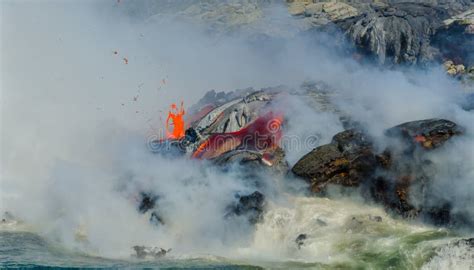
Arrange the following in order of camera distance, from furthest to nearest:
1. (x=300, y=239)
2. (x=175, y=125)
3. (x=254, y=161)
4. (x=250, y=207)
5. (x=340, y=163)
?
(x=175, y=125)
(x=254, y=161)
(x=340, y=163)
(x=250, y=207)
(x=300, y=239)

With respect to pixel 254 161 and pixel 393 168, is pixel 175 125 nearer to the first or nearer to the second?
pixel 254 161

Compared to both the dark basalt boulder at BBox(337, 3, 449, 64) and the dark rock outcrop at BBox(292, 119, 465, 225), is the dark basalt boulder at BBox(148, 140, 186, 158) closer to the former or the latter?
the dark rock outcrop at BBox(292, 119, 465, 225)

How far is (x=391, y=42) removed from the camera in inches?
1662

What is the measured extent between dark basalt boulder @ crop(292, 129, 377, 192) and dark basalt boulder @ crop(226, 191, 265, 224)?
2345 millimetres

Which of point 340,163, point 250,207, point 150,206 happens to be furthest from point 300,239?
point 150,206

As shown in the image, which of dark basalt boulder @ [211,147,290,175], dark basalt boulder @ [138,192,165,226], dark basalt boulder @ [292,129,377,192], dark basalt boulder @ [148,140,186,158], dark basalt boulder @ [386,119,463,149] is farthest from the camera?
dark basalt boulder @ [148,140,186,158]

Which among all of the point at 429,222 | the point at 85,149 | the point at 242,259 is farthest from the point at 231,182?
the point at 85,149

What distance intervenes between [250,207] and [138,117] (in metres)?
19.9

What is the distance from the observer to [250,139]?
24.6 m

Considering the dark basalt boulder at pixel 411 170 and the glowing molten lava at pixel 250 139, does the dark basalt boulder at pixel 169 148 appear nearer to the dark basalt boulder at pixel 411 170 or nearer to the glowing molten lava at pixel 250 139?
the glowing molten lava at pixel 250 139

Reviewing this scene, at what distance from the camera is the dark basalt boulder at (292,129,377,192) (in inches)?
784

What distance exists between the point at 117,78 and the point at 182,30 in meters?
18.6

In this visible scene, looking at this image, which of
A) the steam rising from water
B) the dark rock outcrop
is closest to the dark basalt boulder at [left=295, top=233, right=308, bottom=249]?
the steam rising from water

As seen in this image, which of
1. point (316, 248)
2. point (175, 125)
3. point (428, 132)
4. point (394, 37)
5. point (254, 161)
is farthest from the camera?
point (394, 37)
